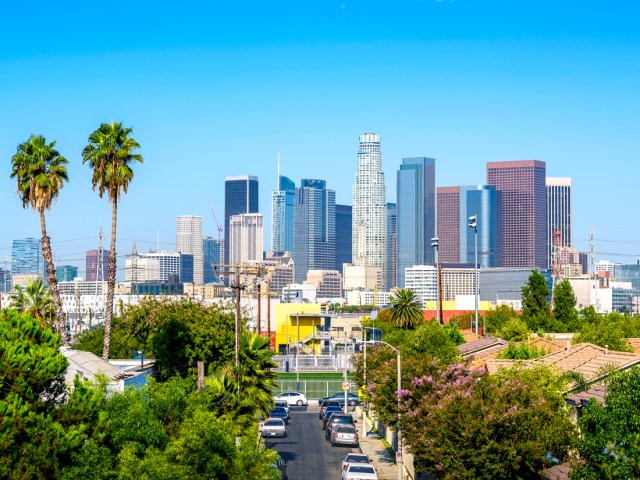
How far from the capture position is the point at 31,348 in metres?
32.8

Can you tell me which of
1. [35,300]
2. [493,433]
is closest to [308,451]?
[35,300]

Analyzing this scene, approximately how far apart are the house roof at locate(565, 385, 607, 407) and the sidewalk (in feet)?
40.7

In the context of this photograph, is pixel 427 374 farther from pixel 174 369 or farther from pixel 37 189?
pixel 37 189

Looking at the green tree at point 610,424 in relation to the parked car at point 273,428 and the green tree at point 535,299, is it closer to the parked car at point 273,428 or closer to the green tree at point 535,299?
the parked car at point 273,428

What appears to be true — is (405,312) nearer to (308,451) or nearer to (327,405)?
(327,405)

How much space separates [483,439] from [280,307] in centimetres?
13848

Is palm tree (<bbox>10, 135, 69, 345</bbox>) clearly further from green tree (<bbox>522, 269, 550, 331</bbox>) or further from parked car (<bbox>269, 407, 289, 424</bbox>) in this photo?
green tree (<bbox>522, 269, 550, 331</bbox>)

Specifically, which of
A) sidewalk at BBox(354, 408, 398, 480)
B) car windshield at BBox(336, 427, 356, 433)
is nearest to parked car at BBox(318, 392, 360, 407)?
sidewalk at BBox(354, 408, 398, 480)

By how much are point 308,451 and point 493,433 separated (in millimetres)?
24902

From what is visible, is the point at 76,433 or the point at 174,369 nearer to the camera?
the point at 76,433

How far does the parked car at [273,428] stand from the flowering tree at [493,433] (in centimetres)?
2721

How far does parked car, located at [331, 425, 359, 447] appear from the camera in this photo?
63812 millimetres

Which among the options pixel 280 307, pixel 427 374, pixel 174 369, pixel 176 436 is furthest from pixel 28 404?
pixel 280 307

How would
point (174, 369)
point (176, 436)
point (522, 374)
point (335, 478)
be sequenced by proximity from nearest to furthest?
point (176, 436) → point (522, 374) → point (335, 478) → point (174, 369)
